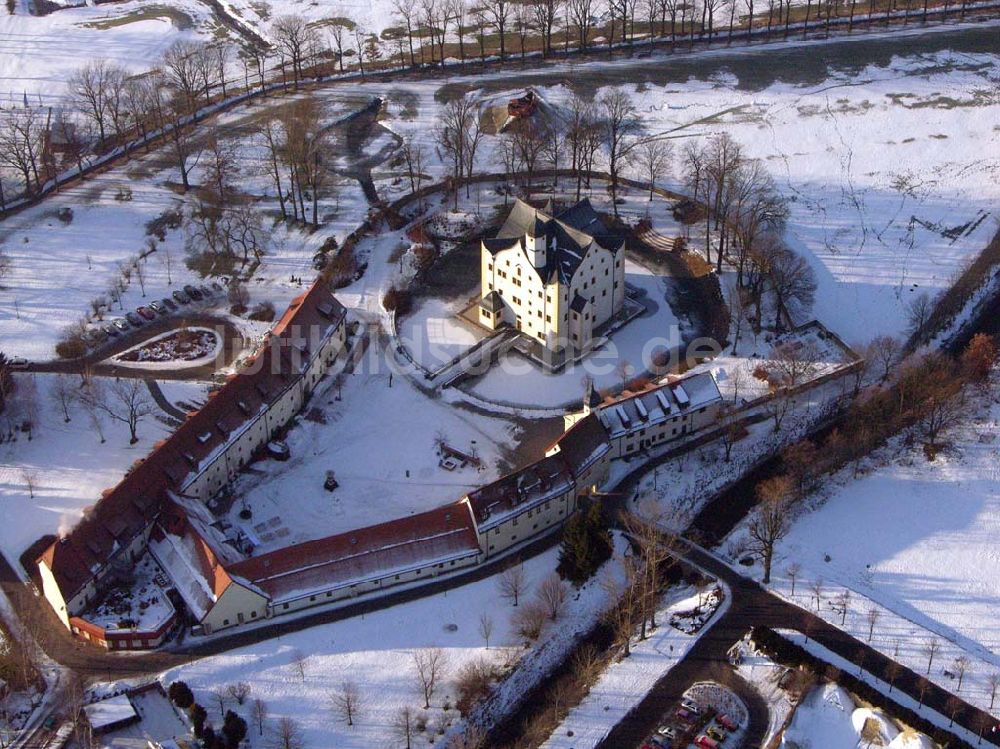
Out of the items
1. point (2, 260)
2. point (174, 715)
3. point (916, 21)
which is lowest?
point (174, 715)

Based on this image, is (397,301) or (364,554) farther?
(397,301)

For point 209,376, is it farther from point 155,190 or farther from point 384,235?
point 155,190

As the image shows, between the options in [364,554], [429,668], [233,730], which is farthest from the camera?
[364,554]

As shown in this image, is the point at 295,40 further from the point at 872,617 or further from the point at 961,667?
the point at 961,667

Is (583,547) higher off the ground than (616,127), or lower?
lower

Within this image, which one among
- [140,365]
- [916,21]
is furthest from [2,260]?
[916,21]

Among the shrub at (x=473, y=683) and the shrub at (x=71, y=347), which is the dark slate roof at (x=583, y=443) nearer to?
the shrub at (x=473, y=683)

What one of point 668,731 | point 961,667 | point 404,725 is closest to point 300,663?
point 404,725
